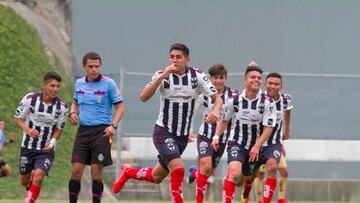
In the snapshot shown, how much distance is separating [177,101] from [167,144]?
1.93ft

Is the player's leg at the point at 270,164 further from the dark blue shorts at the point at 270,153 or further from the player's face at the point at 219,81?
the player's face at the point at 219,81

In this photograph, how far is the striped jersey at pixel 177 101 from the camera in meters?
15.8

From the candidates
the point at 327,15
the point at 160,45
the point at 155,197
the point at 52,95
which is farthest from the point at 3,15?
the point at 52,95

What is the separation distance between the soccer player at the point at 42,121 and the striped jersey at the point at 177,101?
2266 millimetres

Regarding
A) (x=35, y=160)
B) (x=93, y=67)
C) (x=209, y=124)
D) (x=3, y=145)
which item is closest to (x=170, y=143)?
(x=93, y=67)

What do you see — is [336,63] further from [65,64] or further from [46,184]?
[46,184]

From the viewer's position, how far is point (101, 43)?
2992 centimetres

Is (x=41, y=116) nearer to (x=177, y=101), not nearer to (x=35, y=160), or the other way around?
(x=35, y=160)

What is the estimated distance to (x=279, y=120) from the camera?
723 inches

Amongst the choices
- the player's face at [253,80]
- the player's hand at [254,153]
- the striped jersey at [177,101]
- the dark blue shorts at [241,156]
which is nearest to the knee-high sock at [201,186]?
the dark blue shorts at [241,156]

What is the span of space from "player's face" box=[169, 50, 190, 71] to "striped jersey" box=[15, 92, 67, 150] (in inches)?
106

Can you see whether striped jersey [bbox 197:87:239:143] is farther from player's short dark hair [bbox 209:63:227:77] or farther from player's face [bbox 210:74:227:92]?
player's short dark hair [bbox 209:63:227:77]

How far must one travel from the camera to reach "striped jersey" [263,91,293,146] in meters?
17.7

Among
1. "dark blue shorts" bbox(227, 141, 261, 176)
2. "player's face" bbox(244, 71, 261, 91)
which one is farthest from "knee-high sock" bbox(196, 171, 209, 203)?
"player's face" bbox(244, 71, 261, 91)
